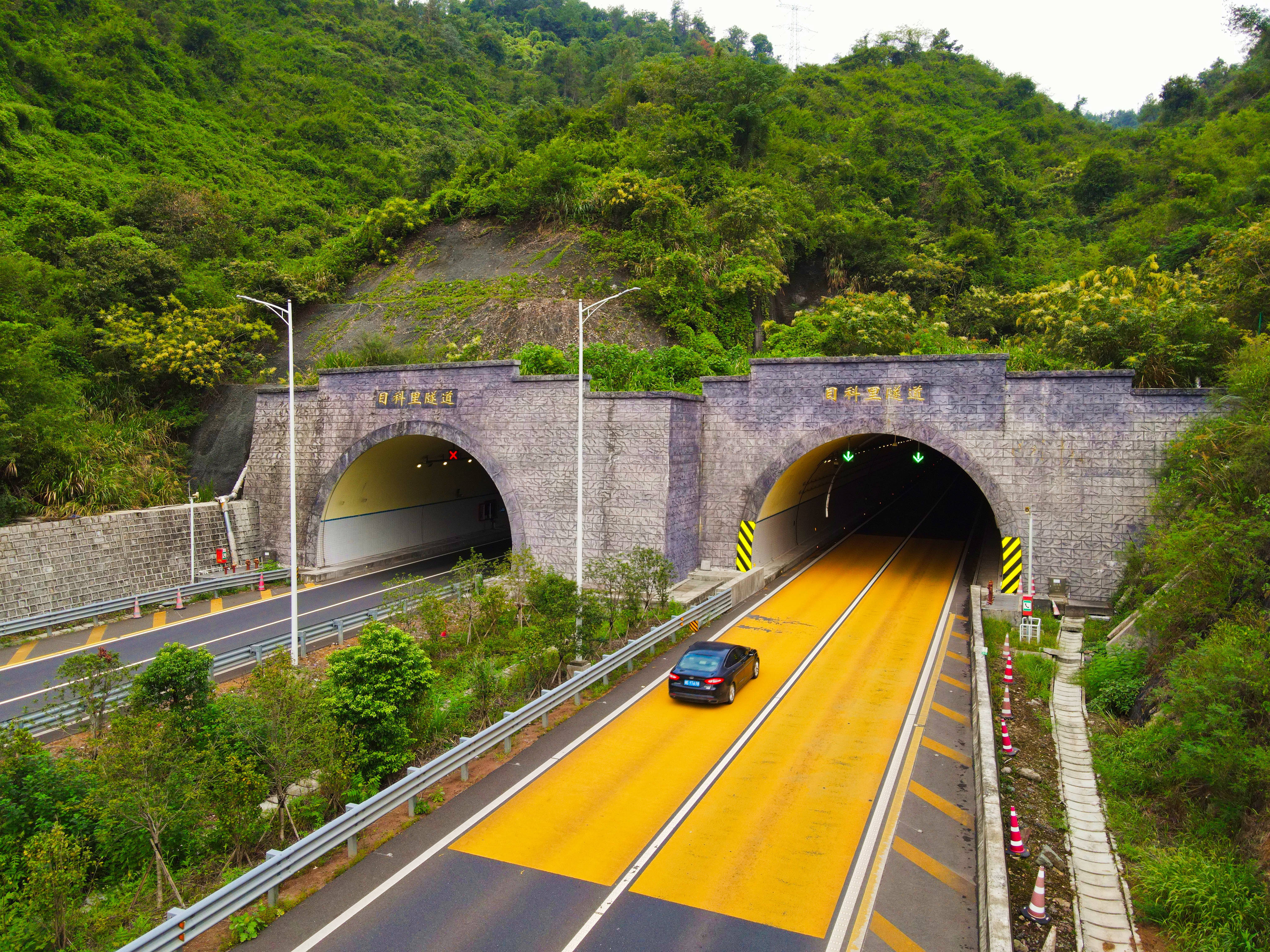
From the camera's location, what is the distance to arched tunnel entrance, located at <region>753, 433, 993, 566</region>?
81.0ft

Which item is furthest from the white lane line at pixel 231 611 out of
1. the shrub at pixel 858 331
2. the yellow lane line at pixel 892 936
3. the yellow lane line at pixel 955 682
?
the shrub at pixel 858 331

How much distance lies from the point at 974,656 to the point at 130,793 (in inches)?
596

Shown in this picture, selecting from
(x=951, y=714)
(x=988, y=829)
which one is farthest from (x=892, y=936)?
(x=951, y=714)

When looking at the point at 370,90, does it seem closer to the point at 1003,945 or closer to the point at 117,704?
the point at 117,704

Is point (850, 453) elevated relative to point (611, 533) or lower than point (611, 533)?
elevated

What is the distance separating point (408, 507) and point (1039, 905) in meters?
28.9

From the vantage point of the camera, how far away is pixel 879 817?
9.73m

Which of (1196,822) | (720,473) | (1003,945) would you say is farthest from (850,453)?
(1003,945)

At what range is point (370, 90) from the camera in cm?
6794

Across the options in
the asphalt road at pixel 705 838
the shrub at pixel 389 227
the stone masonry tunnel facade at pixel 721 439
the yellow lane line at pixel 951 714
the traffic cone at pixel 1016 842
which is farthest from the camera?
the shrub at pixel 389 227

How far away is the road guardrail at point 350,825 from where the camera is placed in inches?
273

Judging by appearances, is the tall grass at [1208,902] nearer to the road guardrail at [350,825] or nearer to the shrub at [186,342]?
the road guardrail at [350,825]

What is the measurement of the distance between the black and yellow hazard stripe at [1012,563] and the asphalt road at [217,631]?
733 inches

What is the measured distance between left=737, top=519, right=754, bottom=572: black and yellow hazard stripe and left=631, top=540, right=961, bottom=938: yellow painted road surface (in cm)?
623
